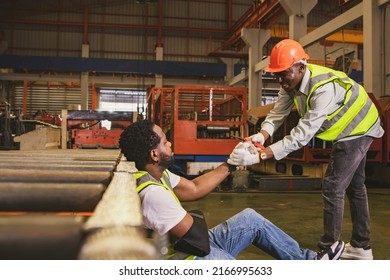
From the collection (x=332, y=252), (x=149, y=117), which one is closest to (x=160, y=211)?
(x=332, y=252)

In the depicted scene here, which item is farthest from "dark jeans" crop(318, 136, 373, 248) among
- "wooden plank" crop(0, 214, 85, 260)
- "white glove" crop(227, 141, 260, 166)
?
"wooden plank" crop(0, 214, 85, 260)

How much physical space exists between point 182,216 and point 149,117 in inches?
395

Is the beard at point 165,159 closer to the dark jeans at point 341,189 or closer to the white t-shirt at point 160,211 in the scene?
the white t-shirt at point 160,211

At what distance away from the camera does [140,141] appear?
1.62m

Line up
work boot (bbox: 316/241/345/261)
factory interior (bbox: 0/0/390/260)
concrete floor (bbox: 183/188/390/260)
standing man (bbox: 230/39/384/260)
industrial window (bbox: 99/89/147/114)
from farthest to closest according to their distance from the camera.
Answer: industrial window (bbox: 99/89/147/114) < concrete floor (bbox: 183/188/390/260) < standing man (bbox: 230/39/384/260) < work boot (bbox: 316/241/345/261) < factory interior (bbox: 0/0/390/260)

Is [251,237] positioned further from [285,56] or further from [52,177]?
[285,56]

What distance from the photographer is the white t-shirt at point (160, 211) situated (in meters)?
1.36

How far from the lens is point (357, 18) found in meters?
6.33

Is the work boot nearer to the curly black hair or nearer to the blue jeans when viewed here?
the blue jeans

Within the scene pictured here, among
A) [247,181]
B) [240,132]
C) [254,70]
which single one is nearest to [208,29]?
[254,70]

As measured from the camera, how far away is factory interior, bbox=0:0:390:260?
86 cm

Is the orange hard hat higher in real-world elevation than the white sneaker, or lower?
higher
